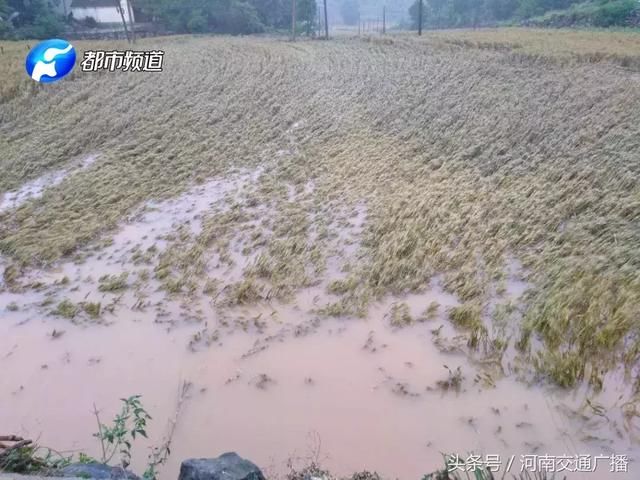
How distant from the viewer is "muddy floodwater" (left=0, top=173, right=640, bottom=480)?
274 centimetres

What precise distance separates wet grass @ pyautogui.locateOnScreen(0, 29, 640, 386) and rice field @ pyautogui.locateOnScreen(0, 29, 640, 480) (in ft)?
0.09

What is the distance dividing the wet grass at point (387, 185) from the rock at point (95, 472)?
1850 millimetres

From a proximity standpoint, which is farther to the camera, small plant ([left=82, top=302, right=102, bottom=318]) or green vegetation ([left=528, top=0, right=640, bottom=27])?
green vegetation ([left=528, top=0, right=640, bottom=27])

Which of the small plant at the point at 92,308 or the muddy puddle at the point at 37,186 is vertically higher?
the muddy puddle at the point at 37,186

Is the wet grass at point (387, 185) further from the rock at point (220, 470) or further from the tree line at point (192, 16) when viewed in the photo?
the tree line at point (192, 16)

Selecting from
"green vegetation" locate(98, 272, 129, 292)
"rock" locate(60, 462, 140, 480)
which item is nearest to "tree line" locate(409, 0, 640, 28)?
"green vegetation" locate(98, 272, 129, 292)

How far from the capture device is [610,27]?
71.9 ft

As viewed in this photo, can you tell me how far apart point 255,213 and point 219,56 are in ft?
45.1

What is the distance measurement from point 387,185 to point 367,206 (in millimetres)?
632

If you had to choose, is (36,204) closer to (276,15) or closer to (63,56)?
(63,56)

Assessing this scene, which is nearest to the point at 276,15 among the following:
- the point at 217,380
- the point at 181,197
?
the point at 181,197

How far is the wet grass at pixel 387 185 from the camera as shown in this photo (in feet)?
12.9

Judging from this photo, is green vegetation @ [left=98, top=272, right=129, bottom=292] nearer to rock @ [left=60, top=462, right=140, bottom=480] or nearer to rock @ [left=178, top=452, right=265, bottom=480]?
rock @ [left=60, top=462, right=140, bottom=480]

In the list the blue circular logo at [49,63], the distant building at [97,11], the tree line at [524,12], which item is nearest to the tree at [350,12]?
the tree line at [524,12]
